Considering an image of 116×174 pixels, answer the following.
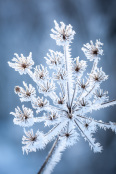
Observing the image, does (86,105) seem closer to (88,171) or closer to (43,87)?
(43,87)

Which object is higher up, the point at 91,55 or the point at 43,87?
the point at 91,55

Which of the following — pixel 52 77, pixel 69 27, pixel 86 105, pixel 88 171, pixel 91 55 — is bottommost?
pixel 88 171

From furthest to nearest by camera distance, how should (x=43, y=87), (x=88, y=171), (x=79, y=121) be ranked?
(x=88, y=171) → (x=79, y=121) → (x=43, y=87)

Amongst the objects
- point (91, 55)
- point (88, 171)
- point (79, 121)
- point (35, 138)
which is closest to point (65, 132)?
point (79, 121)

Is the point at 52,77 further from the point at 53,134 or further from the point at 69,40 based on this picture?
the point at 53,134

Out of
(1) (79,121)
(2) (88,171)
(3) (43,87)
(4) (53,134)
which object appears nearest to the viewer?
(3) (43,87)

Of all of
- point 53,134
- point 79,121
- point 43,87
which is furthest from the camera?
point 79,121

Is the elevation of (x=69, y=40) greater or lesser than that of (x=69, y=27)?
lesser

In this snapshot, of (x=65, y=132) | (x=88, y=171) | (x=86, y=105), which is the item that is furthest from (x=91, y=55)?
(x=88, y=171)

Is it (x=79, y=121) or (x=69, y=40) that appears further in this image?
(x=79, y=121)
